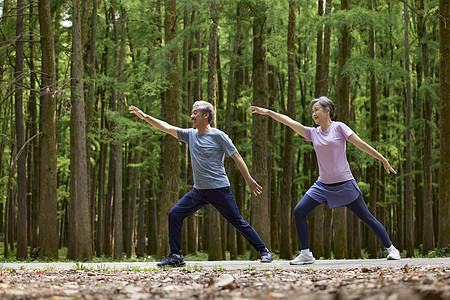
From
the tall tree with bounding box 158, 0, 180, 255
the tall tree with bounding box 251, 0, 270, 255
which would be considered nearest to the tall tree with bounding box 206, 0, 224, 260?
the tall tree with bounding box 158, 0, 180, 255

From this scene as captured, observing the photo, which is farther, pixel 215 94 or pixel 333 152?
pixel 215 94

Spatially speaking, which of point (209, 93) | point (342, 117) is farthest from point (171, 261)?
point (342, 117)

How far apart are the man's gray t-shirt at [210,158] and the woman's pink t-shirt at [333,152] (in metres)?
1.24

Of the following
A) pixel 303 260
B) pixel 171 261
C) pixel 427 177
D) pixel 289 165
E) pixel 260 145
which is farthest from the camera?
pixel 427 177

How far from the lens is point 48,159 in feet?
59.4

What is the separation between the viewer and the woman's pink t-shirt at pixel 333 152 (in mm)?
7449

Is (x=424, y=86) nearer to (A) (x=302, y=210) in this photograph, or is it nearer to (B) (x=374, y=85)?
(B) (x=374, y=85)

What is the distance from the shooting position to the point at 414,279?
14.8 feet

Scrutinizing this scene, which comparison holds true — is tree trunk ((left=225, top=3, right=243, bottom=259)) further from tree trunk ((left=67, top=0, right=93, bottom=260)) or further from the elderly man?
the elderly man

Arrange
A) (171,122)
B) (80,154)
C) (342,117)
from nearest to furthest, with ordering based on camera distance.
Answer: (171,122) → (80,154) → (342,117)

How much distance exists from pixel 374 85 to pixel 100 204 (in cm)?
1596

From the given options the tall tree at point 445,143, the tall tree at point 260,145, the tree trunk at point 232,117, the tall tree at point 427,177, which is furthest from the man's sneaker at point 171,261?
the tall tree at point 427,177

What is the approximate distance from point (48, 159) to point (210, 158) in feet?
40.1

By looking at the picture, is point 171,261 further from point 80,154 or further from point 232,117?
point 232,117
